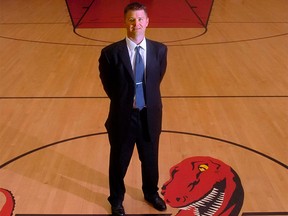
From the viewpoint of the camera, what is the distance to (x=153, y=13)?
10.8m

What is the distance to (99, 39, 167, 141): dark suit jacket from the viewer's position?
2.81 m

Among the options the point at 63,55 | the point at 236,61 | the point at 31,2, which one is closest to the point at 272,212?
the point at 236,61

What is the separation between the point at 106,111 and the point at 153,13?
6210 mm

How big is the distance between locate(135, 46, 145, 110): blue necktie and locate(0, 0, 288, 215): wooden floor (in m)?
0.92

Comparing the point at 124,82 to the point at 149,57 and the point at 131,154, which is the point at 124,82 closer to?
the point at 149,57

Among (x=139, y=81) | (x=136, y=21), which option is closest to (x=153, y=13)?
(x=139, y=81)

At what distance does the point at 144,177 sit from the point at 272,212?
0.99 m

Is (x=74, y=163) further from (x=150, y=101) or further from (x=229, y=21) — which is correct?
(x=229, y=21)

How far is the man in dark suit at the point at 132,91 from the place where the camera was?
9.16ft

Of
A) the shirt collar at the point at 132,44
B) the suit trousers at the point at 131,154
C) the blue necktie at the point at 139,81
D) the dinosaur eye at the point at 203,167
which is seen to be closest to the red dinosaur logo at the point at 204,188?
the dinosaur eye at the point at 203,167

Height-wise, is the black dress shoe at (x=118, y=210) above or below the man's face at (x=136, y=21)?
below

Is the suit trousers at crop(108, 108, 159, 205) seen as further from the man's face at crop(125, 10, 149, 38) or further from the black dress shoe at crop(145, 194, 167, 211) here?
the man's face at crop(125, 10, 149, 38)

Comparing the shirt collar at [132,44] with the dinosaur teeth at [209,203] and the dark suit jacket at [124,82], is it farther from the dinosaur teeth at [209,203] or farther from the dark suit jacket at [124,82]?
the dinosaur teeth at [209,203]

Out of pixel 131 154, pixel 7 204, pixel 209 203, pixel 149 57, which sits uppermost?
pixel 149 57
